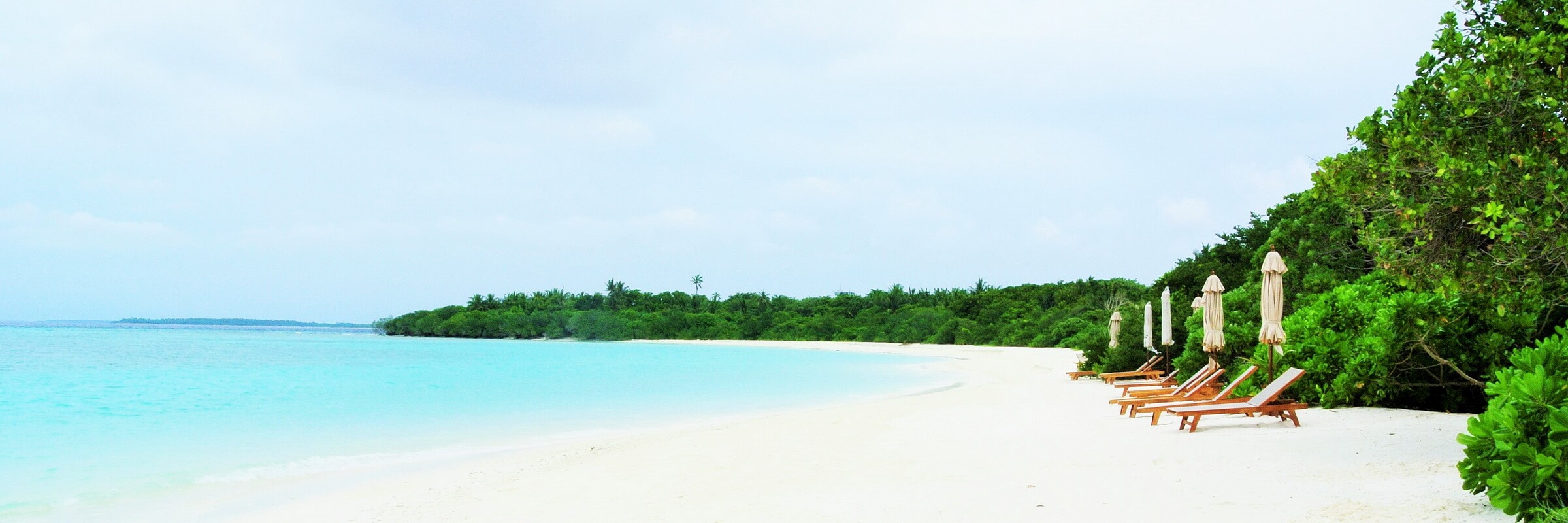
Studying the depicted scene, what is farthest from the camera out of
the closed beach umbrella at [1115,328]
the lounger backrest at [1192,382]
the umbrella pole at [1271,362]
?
the closed beach umbrella at [1115,328]

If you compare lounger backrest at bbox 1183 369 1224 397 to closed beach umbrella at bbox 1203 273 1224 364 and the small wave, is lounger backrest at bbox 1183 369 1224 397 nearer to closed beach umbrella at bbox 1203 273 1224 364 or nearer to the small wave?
closed beach umbrella at bbox 1203 273 1224 364

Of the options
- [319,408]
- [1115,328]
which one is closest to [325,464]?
[319,408]

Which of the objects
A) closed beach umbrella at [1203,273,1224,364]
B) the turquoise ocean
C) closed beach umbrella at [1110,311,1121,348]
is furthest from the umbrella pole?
closed beach umbrella at [1110,311,1121,348]

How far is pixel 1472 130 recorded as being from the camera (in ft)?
17.1

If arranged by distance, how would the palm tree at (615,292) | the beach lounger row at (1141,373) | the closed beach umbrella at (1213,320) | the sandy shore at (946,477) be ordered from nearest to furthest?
the sandy shore at (946,477) < the closed beach umbrella at (1213,320) < the beach lounger row at (1141,373) < the palm tree at (615,292)

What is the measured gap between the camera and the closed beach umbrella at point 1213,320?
37.8ft

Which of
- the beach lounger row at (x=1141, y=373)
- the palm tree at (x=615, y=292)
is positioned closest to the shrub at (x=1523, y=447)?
the beach lounger row at (x=1141, y=373)

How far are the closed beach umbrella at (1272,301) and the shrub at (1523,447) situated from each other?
5570 millimetres

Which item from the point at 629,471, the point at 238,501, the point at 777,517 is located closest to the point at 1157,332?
the point at 629,471

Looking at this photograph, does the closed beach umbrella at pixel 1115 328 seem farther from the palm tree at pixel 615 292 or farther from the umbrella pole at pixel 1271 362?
the palm tree at pixel 615 292

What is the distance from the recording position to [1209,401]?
945cm

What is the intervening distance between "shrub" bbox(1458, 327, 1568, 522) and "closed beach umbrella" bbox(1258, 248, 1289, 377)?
219 inches

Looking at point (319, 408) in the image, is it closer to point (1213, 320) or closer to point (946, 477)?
point (946, 477)

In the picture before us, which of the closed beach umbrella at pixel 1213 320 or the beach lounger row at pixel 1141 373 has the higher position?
the closed beach umbrella at pixel 1213 320
